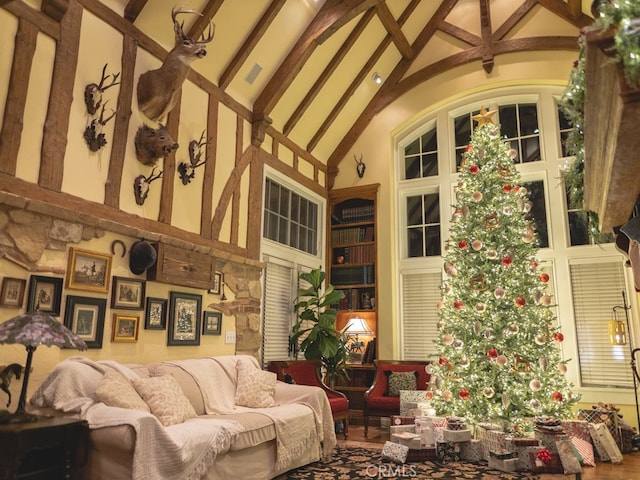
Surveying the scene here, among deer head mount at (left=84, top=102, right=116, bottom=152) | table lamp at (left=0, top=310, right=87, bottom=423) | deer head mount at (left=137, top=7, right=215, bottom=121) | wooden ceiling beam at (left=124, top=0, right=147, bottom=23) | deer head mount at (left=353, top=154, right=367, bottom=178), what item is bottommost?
table lamp at (left=0, top=310, right=87, bottom=423)

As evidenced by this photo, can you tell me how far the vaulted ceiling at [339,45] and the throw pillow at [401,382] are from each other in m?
3.51

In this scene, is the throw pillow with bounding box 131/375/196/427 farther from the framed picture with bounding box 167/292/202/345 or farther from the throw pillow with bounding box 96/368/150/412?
the framed picture with bounding box 167/292/202/345

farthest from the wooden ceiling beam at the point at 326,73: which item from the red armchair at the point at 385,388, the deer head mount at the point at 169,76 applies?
the red armchair at the point at 385,388

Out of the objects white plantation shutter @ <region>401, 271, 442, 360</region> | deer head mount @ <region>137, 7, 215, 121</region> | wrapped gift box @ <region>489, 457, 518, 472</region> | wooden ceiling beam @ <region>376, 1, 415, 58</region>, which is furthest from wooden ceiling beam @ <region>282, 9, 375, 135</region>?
wrapped gift box @ <region>489, 457, 518, 472</region>

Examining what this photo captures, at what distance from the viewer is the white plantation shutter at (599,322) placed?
595 cm

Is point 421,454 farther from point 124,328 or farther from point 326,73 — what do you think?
point 326,73

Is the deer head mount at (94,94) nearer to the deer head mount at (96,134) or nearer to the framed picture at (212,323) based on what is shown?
the deer head mount at (96,134)

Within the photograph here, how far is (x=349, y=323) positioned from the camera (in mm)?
7094

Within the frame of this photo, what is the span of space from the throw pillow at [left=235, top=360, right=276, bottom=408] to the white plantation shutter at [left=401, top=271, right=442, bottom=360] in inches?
117

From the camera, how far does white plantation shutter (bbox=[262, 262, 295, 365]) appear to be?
619cm

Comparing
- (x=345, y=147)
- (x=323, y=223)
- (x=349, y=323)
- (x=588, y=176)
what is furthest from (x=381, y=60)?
(x=588, y=176)

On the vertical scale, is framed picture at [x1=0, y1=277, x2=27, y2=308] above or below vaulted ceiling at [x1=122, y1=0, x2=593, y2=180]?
below

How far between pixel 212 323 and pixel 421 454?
7.99 feet

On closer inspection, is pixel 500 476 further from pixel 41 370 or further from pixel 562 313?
pixel 41 370
